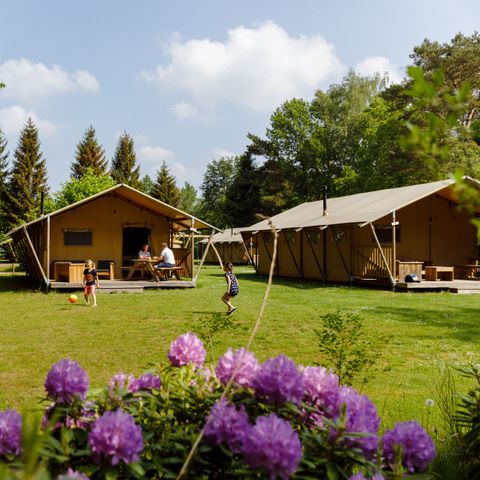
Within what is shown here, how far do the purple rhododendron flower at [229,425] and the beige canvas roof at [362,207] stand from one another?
16242mm

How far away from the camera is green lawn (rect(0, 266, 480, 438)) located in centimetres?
651

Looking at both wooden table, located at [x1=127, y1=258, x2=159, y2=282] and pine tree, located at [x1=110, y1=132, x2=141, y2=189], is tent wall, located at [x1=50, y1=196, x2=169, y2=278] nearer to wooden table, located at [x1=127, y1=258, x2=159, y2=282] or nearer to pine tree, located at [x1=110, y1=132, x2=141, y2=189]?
wooden table, located at [x1=127, y1=258, x2=159, y2=282]

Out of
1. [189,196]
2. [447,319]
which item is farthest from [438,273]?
[189,196]

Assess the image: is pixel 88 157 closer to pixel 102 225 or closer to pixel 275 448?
pixel 102 225

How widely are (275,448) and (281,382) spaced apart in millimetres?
347

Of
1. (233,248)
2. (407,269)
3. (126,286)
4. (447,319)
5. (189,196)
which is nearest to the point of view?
(447,319)

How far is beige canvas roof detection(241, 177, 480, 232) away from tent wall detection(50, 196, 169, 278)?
627cm

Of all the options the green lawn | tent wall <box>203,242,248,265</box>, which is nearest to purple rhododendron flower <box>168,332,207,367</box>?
the green lawn

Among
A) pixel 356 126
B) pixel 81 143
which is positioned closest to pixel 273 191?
pixel 356 126

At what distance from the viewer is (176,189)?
5831 cm

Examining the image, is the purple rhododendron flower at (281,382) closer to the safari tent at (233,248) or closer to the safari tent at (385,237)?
the safari tent at (385,237)

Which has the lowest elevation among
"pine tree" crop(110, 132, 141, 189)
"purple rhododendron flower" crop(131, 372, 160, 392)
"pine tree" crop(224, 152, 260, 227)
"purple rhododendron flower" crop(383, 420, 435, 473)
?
"purple rhododendron flower" crop(383, 420, 435, 473)

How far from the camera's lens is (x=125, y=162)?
197 ft

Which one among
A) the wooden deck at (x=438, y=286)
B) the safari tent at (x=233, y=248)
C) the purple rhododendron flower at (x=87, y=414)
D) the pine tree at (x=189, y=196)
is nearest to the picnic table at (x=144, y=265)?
the wooden deck at (x=438, y=286)
